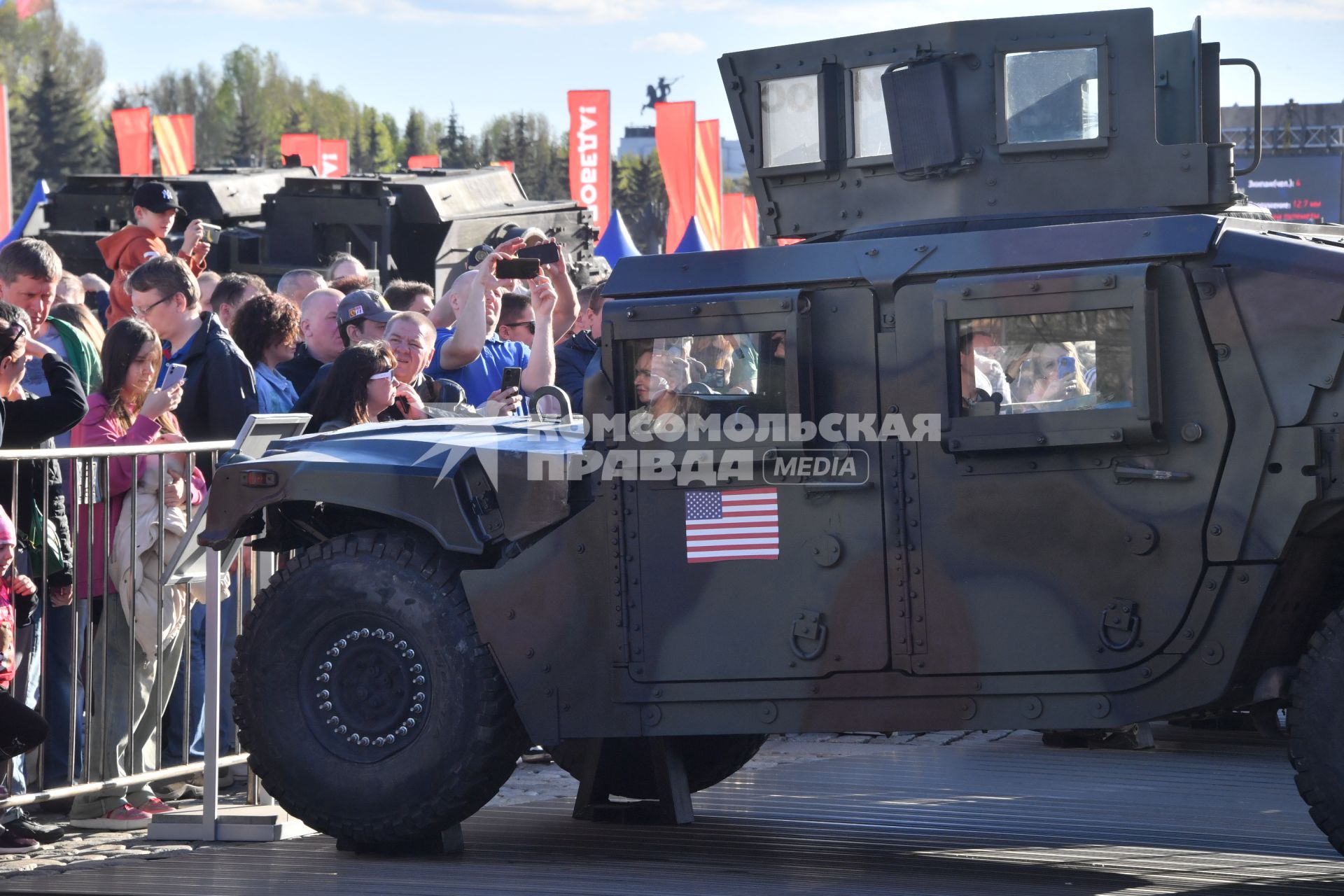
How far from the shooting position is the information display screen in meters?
44.5

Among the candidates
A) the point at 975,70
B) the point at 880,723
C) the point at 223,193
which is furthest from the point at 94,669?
the point at 223,193

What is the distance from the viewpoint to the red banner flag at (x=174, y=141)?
34.8 metres

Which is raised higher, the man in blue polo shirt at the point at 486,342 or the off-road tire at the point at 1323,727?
the man in blue polo shirt at the point at 486,342

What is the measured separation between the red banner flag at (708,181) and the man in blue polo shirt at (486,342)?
20.4 meters

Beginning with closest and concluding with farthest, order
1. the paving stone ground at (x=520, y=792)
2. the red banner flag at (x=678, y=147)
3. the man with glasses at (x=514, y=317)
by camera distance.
A: the paving stone ground at (x=520, y=792) → the man with glasses at (x=514, y=317) → the red banner flag at (x=678, y=147)

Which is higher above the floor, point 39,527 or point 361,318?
point 361,318

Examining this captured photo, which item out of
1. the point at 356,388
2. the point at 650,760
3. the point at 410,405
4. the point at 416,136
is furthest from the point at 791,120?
the point at 416,136

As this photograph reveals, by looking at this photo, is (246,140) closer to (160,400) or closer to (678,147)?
(678,147)

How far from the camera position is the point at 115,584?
7504mm

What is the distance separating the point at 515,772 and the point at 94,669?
2.05 meters

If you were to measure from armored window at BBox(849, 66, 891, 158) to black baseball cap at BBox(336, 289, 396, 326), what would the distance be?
278 cm

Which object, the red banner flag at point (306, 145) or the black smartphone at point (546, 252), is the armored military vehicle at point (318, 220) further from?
the red banner flag at point (306, 145)

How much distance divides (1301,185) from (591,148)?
21.3m

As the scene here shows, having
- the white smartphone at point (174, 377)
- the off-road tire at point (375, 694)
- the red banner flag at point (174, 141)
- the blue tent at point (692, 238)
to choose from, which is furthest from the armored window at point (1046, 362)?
the red banner flag at point (174, 141)
